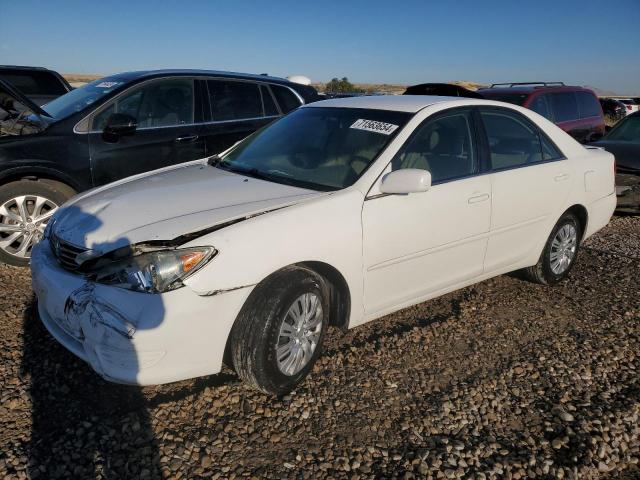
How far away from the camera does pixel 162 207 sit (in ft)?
10.0

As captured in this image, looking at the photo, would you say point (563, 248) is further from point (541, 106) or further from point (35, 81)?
point (35, 81)

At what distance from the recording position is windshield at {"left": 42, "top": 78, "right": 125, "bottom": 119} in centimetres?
515

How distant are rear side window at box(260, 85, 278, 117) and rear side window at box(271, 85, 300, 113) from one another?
83 millimetres

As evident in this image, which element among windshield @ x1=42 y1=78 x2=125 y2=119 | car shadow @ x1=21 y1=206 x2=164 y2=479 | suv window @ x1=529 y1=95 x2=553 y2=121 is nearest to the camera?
car shadow @ x1=21 y1=206 x2=164 y2=479

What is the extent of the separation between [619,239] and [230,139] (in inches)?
183

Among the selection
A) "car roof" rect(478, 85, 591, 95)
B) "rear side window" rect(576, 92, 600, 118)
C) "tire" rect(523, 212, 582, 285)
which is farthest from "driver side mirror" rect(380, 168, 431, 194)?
"rear side window" rect(576, 92, 600, 118)

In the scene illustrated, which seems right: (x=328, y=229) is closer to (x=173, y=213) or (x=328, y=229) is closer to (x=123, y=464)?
(x=173, y=213)

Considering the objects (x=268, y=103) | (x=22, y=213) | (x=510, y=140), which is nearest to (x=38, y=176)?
(x=22, y=213)

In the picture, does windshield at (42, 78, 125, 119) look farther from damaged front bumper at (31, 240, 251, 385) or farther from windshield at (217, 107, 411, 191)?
damaged front bumper at (31, 240, 251, 385)

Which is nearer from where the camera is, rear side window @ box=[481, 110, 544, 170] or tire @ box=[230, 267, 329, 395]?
tire @ box=[230, 267, 329, 395]

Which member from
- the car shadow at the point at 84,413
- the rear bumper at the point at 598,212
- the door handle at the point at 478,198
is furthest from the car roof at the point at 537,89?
the car shadow at the point at 84,413

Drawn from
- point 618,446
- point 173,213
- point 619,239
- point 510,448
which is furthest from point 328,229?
point 619,239

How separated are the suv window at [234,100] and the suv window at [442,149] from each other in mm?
2801

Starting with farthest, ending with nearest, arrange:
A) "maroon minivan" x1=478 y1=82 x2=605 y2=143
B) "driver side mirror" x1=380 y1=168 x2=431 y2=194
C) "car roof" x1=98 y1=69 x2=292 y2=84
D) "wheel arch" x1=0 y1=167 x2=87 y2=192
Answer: "maroon minivan" x1=478 y1=82 x2=605 y2=143 < "car roof" x1=98 y1=69 x2=292 y2=84 < "wheel arch" x1=0 y1=167 x2=87 y2=192 < "driver side mirror" x1=380 y1=168 x2=431 y2=194
